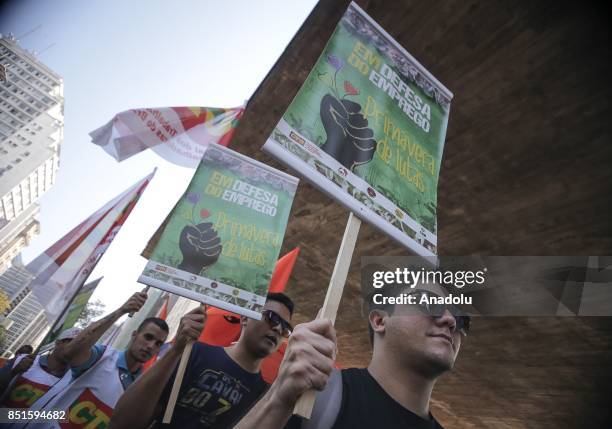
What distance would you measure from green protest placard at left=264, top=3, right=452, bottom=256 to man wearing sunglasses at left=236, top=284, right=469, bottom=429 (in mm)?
476

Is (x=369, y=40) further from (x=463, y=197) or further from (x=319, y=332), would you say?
(x=463, y=197)

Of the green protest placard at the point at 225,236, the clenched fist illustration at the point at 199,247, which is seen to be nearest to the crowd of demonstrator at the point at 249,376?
the green protest placard at the point at 225,236

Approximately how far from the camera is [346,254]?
114cm

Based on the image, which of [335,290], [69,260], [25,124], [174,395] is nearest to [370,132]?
[335,290]

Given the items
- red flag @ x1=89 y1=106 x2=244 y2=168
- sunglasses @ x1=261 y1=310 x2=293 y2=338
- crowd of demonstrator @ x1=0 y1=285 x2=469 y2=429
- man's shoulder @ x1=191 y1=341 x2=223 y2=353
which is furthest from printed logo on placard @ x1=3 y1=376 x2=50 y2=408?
red flag @ x1=89 y1=106 x2=244 y2=168

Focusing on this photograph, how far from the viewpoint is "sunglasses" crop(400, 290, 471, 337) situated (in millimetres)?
1784

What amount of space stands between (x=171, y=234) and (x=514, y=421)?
37.6 ft

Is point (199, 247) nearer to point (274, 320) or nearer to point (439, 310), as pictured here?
point (274, 320)

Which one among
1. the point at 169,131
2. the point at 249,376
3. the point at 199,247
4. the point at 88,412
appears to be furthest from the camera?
the point at 169,131

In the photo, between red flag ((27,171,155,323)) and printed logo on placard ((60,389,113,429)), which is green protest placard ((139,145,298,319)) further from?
red flag ((27,171,155,323))

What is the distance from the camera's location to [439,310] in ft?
5.90

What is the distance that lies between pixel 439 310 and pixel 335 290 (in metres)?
1.03

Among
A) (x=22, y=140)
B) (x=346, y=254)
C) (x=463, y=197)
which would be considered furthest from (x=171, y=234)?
(x=22, y=140)

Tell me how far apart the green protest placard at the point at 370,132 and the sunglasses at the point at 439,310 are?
1.44ft
